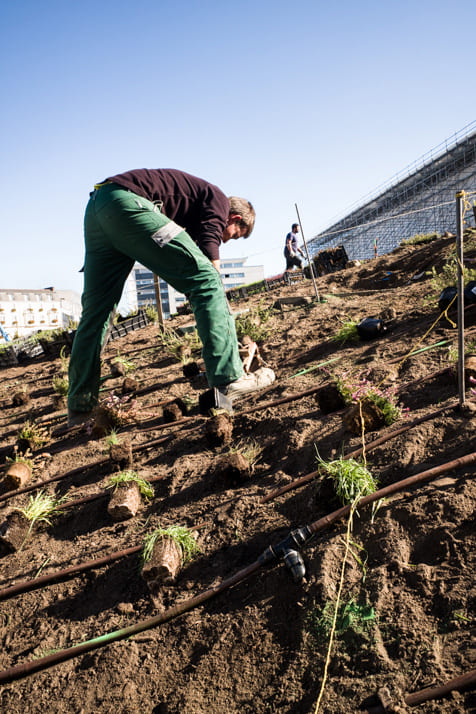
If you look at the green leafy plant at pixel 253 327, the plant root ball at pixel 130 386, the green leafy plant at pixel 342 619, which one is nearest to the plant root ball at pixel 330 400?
the green leafy plant at pixel 342 619

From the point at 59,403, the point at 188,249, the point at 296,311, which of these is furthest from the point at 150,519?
the point at 296,311

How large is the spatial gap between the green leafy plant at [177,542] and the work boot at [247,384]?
1.31 meters

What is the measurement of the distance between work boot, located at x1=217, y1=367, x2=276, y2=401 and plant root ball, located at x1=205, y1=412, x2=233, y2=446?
1.17 feet

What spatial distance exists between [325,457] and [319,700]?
1.09m

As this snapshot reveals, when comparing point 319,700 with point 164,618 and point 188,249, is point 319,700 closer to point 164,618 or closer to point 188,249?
point 164,618

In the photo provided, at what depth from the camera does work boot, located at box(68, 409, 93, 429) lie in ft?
11.2

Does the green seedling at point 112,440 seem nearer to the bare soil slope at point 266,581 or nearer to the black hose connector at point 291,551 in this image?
the bare soil slope at point 266,581

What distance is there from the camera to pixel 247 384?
308cm

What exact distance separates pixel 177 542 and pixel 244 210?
2562 millimetres

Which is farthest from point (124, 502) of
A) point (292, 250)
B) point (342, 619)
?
point (292, 250)

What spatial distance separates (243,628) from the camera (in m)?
1.29

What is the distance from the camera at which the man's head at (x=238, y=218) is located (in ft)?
11.0

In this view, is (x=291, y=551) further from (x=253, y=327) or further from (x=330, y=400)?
(x=253, y=327)

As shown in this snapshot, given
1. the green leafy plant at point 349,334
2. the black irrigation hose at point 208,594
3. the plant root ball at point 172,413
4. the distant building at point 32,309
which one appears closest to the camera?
the black irrigation hose at point 208,594
